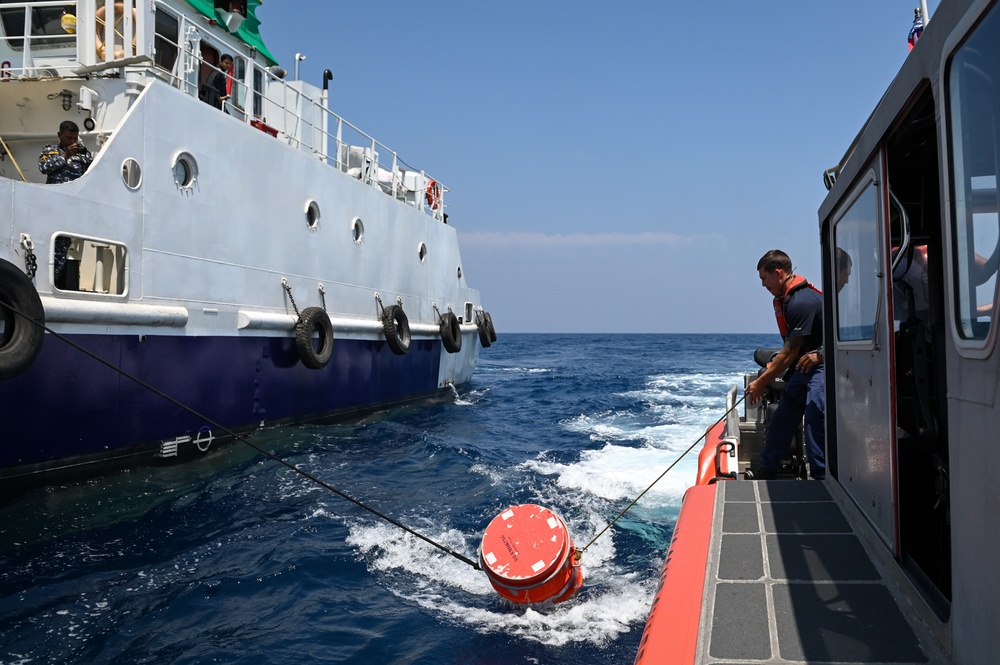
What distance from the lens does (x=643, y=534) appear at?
6133 mm

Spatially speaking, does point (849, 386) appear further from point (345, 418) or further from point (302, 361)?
point (345, 418)

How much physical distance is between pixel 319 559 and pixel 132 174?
14.5ft

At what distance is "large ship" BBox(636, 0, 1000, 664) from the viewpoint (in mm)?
1738

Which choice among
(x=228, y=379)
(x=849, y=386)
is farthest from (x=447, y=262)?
(x=849, y=386)

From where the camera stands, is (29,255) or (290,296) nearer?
(29,255)

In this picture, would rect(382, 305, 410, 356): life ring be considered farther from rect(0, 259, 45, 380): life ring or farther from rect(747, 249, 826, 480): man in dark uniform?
rect(747, 249, 826, 480): man in dark uniform

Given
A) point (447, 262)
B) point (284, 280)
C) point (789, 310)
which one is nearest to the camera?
point (789, 310)

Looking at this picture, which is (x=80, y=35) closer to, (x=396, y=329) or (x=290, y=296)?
(x=290, y=296)

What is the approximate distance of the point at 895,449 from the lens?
2570mm

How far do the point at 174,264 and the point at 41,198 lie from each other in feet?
5.69

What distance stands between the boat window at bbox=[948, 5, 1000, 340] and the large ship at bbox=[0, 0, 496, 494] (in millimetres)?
4134

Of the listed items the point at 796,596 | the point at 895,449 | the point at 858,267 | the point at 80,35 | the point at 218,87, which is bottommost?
the point at 796,596

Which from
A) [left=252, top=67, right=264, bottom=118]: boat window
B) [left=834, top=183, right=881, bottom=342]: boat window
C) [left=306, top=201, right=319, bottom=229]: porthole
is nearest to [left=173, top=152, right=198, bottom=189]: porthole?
[left=306, top=201, right=319, bottom=229]: porthole

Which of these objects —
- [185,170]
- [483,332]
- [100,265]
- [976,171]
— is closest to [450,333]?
[483,332]
